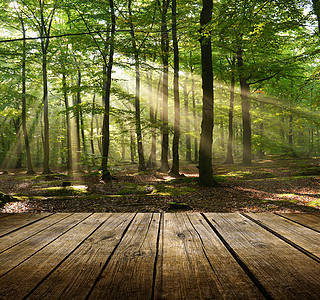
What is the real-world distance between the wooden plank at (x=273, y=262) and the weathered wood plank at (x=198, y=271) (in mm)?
101

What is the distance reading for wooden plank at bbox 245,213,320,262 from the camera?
1729 mm

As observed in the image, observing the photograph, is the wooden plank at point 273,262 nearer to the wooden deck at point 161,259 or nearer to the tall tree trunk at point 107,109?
the wooden deck at point 161,259

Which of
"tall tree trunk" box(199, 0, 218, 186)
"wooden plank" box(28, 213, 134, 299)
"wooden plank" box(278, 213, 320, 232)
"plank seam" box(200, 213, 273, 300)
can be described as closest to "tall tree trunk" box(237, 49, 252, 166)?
"tall tree trunk" box(199, 0, 218, 186)

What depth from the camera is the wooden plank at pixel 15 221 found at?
2241 millimetres

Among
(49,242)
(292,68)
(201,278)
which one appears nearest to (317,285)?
(201,278)

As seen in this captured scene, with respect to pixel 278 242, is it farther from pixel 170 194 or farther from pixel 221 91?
pixel 221 91

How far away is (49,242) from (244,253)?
1.55 meters

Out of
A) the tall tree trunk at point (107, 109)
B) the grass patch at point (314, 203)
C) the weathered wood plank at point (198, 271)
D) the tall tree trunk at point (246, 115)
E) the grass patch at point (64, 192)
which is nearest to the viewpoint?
the weathered wood plank at point (198, 271)

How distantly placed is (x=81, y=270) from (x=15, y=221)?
1.65 m

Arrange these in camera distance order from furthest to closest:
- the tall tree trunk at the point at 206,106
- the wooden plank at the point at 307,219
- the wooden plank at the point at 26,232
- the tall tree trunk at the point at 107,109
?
the tall tree trunk at the point at 107,109, the tall tree trunk at the point at 206,106, the wooden plank at the point at 307,219, the wooden plank at the point at 26,232

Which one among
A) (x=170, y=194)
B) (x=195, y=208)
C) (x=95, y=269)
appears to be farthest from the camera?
(x=170, y=194)

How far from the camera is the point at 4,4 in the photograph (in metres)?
15.2

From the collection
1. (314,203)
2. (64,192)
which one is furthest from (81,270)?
(64,192)

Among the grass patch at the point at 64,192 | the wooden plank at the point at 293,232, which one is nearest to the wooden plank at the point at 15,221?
the wooden plank at the point at 293,232
